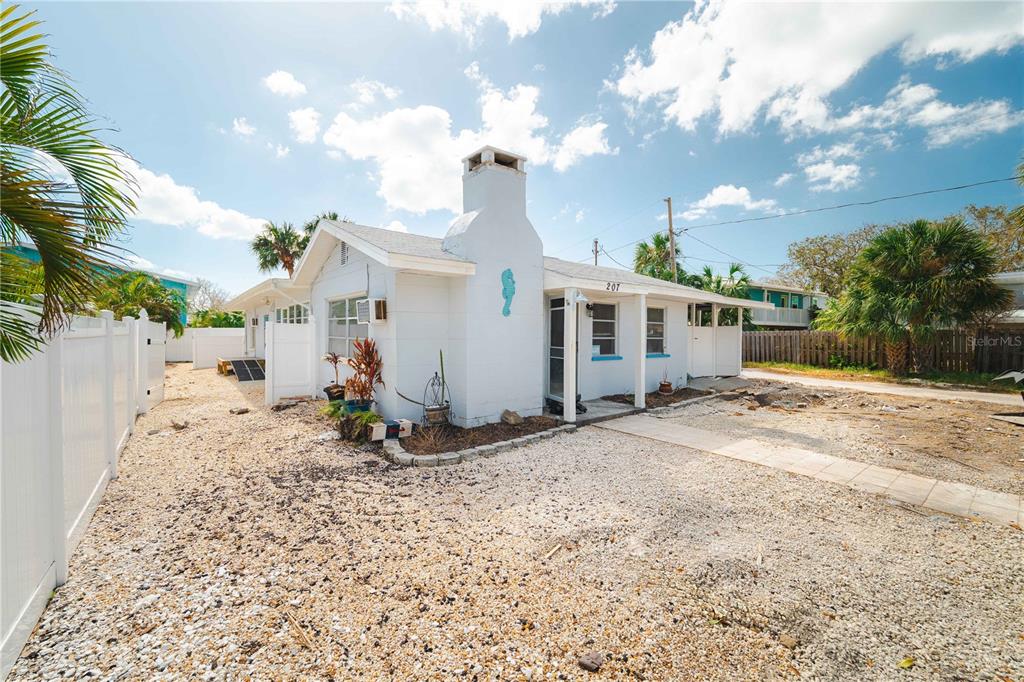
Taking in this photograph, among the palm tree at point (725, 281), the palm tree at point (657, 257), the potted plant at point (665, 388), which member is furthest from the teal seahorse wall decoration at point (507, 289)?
the palm tree at point (725, 281)

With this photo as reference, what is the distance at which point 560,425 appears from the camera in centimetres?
708

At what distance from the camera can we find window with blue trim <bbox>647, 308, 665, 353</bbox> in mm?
10712

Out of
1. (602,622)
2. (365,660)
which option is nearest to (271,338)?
(365,660)

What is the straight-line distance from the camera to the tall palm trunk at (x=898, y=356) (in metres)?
13.5

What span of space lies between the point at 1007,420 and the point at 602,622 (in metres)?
10.4

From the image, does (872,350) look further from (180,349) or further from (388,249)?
(180,349)

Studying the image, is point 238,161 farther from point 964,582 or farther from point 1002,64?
point 1002,64

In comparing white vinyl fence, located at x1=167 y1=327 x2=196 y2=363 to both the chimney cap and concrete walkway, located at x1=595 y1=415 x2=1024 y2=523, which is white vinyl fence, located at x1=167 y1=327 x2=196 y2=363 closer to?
the chimney cap

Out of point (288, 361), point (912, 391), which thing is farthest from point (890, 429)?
point (288, 361)

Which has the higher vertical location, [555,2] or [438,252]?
[555,2]

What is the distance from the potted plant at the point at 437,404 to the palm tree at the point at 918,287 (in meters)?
15.0

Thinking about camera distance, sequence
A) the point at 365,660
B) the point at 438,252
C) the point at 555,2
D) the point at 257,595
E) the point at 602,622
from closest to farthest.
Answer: the point at 365,660 → the point at 602,622 → the point at 257,595 → the point at 438,252 → the point at 555,2

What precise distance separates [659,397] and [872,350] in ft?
37.7

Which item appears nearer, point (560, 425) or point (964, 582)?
point (964, 582)
